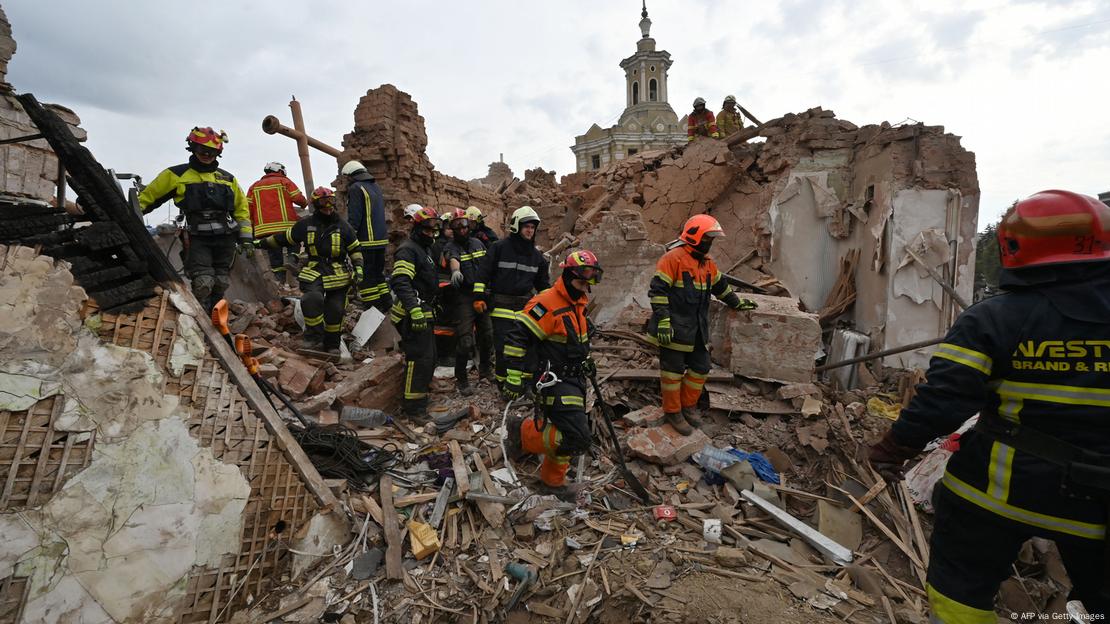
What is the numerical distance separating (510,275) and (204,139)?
10.8 ft

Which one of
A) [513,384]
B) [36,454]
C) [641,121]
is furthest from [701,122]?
[641,121]

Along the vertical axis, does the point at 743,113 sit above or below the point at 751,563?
above

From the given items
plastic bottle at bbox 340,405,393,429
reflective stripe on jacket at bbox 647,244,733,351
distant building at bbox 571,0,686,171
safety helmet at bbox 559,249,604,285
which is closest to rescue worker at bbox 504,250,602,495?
safety helmet at bbox 559,249,604,285

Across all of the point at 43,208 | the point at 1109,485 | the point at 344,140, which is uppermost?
the point at 344,140

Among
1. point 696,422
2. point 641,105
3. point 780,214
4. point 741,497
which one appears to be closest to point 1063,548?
point 741,497

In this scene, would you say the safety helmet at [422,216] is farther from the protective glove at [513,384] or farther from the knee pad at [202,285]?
the protective glove at [513,384]

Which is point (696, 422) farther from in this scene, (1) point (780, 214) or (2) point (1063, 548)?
(1) point (780, 214)

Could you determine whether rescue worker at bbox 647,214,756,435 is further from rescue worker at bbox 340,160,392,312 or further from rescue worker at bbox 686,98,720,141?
rescue worker at bbox 686,98,720,141

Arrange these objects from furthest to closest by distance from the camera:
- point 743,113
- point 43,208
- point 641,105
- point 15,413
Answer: point 641,105, point 743,113, point 43,208, point 15,413

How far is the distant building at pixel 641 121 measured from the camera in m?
40.1

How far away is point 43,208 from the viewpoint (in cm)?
260

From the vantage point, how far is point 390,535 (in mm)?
3242

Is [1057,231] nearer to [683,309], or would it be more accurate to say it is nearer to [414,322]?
[683,309]

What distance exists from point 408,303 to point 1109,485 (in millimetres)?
4801
